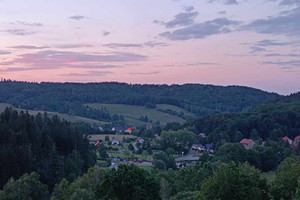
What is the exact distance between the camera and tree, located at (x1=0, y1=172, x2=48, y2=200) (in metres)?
36.3

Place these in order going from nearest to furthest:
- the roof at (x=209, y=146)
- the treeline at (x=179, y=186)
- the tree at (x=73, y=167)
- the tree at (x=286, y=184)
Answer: the treeline at (x=179, y=186) → the tree at (x=286, y=184) → the tree at (x=73, y=167) → the roof at (x=209, y=146)

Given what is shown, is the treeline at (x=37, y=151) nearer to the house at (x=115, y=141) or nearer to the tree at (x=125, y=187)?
the tree at (x=125, y=187)

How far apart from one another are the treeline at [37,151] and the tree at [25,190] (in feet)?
27.8

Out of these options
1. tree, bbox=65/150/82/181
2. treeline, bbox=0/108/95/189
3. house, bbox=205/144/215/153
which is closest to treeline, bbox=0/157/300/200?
treeline, bbox=0/108/95/189

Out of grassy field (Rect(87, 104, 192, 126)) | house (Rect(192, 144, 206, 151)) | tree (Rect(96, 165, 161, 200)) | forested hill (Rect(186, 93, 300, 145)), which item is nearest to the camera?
tree (Rect(96, 165, 161, 200))

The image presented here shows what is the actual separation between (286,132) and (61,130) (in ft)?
237

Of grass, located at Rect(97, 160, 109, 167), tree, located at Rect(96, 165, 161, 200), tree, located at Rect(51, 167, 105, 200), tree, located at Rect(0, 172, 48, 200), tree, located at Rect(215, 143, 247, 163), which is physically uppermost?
tree, located at Rect(96, 165, 161, 200)

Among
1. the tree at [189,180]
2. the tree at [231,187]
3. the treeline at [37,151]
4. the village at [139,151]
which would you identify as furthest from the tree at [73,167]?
the tree at [231,187]

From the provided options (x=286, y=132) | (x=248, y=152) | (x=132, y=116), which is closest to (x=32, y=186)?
(x=248, y=152)

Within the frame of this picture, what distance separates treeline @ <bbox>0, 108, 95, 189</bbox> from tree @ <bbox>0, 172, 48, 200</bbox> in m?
8.46

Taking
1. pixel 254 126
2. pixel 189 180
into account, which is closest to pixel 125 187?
pixel 189 180

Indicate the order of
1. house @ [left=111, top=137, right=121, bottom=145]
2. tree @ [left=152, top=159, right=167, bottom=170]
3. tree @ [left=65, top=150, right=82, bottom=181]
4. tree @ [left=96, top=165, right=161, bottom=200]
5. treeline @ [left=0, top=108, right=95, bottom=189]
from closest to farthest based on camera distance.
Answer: tree @ [left=96, top=165, right=161, bottom=200]
treeline @ [left=0, top=108, right=95, bottom=189]
tree @ [left=65, top=150, right=82, bottom=181]
tree @ [left=152, top=159, right=167, bottom=170]
house @ [left=111, top=137, right=121, bottom=145]

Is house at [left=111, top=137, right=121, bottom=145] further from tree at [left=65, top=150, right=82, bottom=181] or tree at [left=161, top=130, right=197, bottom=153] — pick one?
tree at [left=65, top=150, right=82, bottom=181]

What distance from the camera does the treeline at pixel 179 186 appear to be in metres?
23.3
